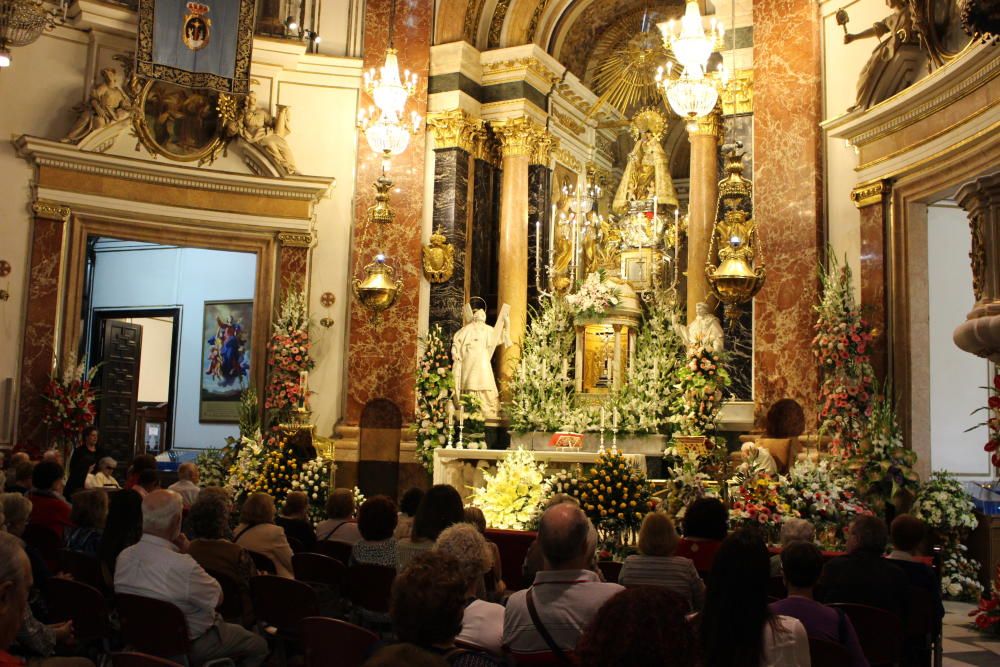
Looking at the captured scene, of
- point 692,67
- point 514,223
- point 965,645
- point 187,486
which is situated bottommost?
point 965,645

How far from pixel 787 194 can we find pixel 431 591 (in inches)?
430

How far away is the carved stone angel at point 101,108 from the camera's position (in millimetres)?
14250

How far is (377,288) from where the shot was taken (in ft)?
47.5

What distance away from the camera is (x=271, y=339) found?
15.1 meters

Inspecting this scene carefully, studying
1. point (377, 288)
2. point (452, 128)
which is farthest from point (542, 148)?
point (377, 288)

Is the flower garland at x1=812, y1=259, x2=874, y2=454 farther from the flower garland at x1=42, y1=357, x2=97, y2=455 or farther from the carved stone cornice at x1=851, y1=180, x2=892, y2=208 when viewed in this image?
the flower garland at x1=42, y1=357, x2=97, y2=455

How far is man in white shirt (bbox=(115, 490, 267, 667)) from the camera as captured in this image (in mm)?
4895

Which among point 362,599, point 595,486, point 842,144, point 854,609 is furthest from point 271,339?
point 854,609

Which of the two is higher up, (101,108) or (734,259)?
(101,108)

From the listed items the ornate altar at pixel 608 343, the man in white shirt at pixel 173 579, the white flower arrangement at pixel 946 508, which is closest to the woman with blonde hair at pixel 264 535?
the man in white shirt at pixel 173 579

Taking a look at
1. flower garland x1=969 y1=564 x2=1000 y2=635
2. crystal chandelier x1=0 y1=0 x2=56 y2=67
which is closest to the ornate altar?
flower garland x1=969 y1=564 x2=1000 y2=635

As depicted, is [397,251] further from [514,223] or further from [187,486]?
[187,486]

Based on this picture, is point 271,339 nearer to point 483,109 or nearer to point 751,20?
point 483,109

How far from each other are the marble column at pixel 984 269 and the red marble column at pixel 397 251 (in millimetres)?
9312
